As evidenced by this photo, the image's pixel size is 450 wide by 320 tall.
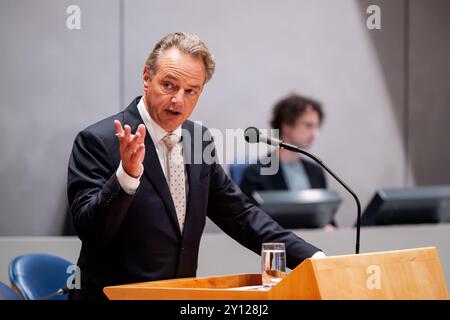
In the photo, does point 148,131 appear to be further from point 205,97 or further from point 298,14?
point 298,14

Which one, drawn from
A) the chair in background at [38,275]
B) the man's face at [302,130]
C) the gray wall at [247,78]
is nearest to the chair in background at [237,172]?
the man's face at [302,130]

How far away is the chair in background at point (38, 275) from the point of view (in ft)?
9.02

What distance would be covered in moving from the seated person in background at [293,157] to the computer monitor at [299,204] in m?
0.28

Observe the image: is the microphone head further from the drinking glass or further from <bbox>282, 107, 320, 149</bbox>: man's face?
<bbox>282, 107, 320, 149</bbox>: man's face

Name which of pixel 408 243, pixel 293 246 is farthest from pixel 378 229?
pixel 293 246

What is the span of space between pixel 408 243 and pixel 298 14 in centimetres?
173

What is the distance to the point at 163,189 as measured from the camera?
2.25 meters

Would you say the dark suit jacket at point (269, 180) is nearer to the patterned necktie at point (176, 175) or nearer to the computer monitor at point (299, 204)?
the computer monitor at point (299, 204)

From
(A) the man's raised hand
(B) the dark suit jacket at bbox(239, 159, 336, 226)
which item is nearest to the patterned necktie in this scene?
(A) the man's raised hand

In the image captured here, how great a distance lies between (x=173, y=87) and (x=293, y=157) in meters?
1.88

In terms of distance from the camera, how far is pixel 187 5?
4.21 metres

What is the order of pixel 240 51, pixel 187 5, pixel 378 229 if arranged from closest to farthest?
pixel 378 229
pixel 187 5
pixel 240 51

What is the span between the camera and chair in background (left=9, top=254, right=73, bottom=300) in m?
2.75

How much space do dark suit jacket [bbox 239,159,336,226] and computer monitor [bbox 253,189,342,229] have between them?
29 cm
